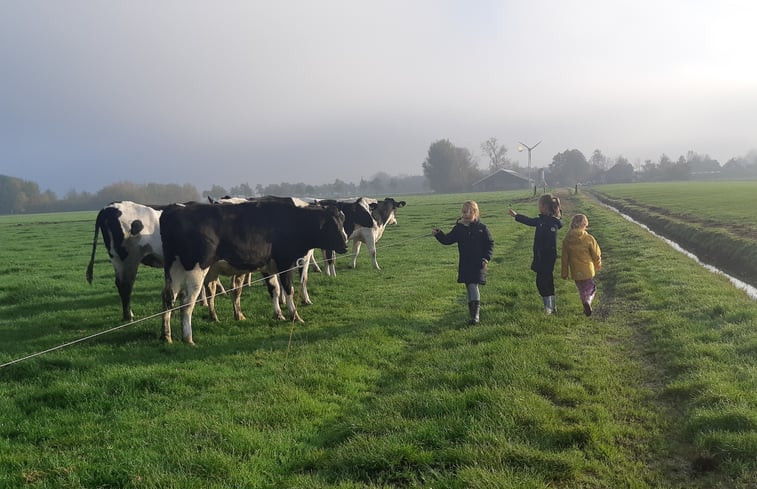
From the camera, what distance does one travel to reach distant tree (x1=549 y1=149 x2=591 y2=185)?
5974 inches

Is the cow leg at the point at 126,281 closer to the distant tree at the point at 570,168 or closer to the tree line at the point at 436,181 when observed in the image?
the tree line at the point at 436,181

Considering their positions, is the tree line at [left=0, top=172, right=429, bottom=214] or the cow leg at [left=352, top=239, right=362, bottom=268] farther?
the tree line at [left=0, top=172, right=429, bottom=214]

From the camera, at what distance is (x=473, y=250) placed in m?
9.24

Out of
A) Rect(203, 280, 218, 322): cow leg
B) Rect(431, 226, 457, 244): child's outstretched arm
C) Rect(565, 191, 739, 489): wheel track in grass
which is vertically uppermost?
Rect(431, 226, 457, 244): child's outstretched arm

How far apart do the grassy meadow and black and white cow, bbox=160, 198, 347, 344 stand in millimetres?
874

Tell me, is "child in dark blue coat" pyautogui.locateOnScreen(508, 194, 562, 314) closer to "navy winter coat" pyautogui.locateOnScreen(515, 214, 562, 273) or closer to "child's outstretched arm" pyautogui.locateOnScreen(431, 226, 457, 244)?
"navy winter coat" pyautogui.locateOnScreen(515, 214, 562, 273)

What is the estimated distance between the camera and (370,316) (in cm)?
986

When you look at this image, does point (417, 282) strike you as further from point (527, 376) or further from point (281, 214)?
point (527, 376)

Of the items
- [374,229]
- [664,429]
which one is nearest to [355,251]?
[374,229]

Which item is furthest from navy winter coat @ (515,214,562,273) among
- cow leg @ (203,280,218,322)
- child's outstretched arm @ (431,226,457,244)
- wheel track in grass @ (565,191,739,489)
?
cow leg @ (203,280,218,322)

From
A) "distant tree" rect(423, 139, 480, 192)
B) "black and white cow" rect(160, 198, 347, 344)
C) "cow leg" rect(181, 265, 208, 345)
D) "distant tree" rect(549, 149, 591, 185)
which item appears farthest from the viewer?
"distant tree" rect(549, 149, 591, 185)

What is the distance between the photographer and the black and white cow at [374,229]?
1631cm

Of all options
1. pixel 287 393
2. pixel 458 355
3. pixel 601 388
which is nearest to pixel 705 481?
pixel 601 388

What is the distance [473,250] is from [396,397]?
4.11 m
